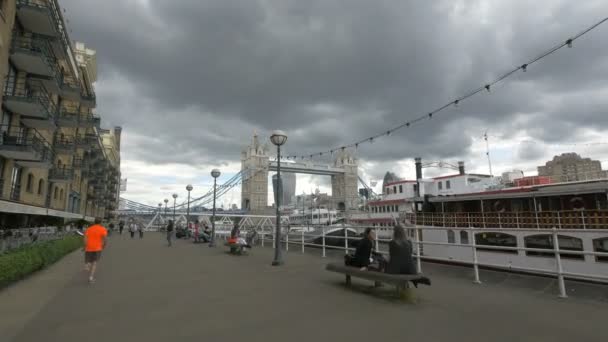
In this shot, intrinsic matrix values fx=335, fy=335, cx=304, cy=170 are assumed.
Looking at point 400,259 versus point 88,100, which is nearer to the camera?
point 400,259

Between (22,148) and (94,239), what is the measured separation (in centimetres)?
1163

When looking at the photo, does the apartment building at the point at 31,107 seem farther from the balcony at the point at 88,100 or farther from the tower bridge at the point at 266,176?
the tower bridge at the point at 266,176

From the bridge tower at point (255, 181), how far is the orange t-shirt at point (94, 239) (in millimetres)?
90373

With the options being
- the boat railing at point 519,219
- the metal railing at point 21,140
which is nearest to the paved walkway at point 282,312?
the boat railing at point 519,219

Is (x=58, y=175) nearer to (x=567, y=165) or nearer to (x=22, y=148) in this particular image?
(x=22, y=148)

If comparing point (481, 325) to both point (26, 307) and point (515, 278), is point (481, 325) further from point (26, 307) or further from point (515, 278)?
point (26, 307)

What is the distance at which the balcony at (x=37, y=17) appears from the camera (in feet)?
54.3

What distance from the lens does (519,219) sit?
45.3 feet

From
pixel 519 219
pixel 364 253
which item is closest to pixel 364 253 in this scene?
pixel 364 253

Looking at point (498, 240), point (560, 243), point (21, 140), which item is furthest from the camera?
point (21, 140)

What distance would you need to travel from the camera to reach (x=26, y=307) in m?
5.73

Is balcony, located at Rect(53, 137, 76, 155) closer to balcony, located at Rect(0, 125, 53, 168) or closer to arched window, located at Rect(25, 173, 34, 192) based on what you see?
arched window, located at Rect(25, 173, 34, 192)

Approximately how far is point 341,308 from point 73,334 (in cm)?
378

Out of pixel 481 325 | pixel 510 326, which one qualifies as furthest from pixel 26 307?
pixel 510 326
